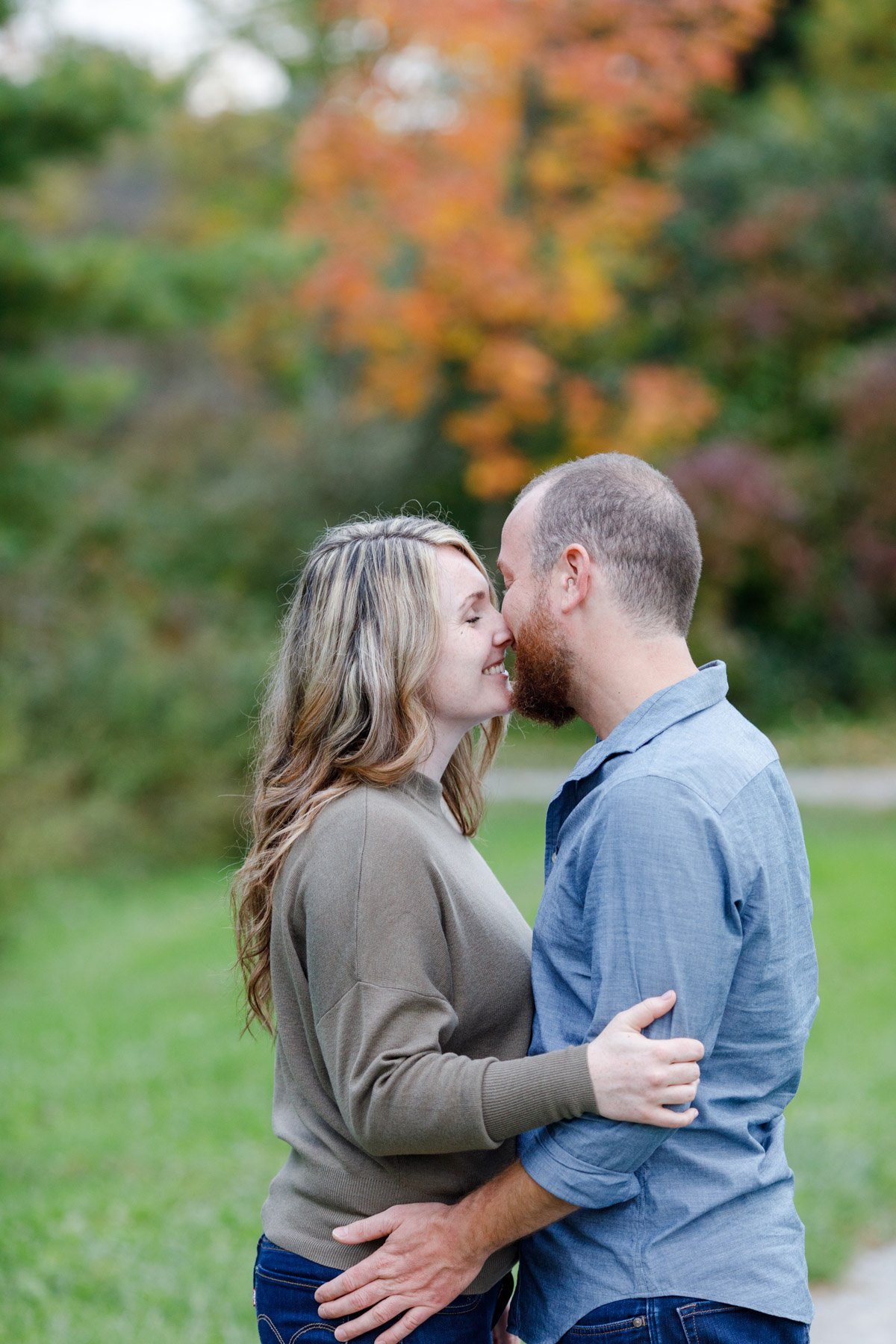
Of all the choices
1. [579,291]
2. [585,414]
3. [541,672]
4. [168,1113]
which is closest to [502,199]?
[579,291]

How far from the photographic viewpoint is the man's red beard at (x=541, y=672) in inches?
88.7

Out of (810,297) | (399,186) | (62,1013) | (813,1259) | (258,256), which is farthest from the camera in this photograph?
(810,297)

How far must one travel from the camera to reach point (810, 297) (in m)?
17.4

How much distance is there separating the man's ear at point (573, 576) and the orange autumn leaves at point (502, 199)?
515 inches

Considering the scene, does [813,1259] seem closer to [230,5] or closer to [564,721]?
[564,721]

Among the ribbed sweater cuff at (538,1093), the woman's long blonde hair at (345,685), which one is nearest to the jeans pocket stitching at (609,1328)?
the ribbed sweater cuff at (538,1093)

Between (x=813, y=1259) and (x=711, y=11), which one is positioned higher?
(x=711, y=11)

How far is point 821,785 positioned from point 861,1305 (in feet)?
32.8

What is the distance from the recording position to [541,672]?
2.29 metres

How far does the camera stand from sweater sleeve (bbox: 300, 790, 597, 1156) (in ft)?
6.33

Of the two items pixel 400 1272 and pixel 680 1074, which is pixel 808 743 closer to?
pixel 400 1272

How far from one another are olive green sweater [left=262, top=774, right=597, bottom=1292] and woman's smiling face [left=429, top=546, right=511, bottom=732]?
0.15m

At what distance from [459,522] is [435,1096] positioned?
58.8ft

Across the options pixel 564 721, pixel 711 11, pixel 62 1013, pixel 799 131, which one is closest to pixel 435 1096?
pixel 564 721
